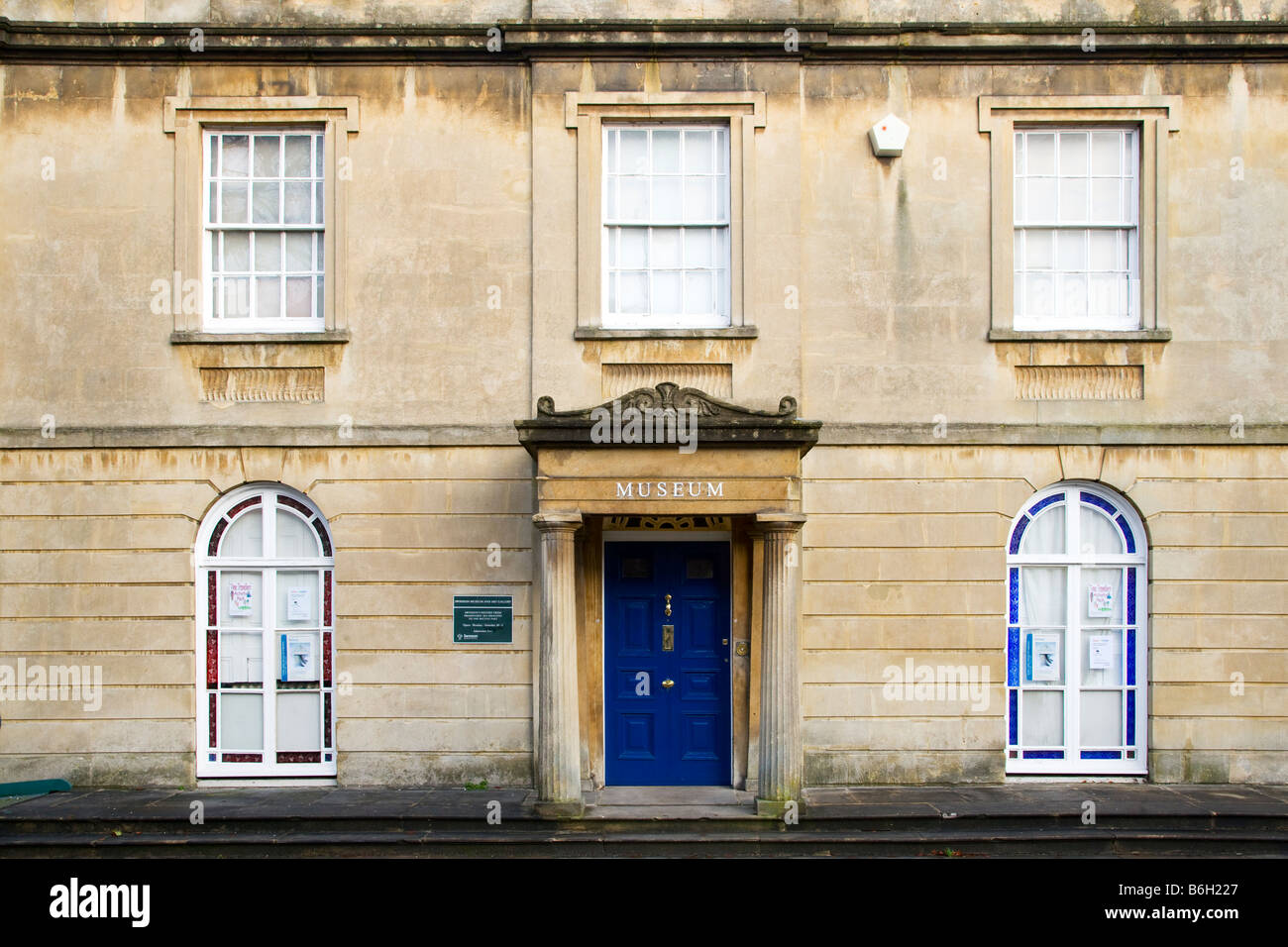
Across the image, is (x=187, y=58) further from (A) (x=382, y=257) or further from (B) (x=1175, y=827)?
(B) (x=1175, y=827)

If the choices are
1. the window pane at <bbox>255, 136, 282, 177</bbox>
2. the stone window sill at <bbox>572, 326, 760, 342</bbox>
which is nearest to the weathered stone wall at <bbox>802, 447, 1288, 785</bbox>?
the stone window sill at <bbox>572, 326, 760, 342</bbox>

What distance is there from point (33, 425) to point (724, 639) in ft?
23.3

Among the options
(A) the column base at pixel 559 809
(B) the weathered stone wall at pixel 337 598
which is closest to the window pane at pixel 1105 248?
(B) the weathered stone wall at pixel 337 598

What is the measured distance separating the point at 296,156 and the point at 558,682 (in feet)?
19.2

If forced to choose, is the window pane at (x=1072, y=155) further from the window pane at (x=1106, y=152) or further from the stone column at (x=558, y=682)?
the stone column at (x=558, y=682)

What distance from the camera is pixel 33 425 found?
34.4 feet

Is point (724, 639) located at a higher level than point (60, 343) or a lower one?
lower

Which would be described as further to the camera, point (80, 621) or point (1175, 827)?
point (80, 621)

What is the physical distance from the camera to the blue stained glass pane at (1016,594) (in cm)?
1052

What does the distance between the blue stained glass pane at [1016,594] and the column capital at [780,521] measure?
2.71 m

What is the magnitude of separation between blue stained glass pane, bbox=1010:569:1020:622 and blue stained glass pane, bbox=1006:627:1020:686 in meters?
0.13

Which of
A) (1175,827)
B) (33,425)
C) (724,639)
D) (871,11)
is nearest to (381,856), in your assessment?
(724,639)

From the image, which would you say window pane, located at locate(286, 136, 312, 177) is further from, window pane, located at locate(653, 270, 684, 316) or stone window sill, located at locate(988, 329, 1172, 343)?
stone window sill, located at locate(988, 329, 1172, 343)

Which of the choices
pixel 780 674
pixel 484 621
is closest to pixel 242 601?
pixel 484 621
